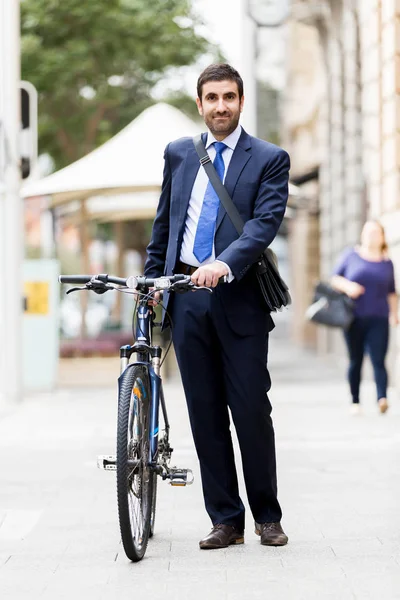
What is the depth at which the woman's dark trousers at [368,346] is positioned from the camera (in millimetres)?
13164

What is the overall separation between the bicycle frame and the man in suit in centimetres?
14

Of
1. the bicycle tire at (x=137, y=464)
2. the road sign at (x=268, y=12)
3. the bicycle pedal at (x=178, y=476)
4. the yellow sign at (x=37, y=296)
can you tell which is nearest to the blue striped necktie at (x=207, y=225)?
the bicycle tire at (x=137, y=464)

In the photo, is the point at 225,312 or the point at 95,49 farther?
the point at 95,49

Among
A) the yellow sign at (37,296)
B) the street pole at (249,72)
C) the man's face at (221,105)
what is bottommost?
the yellow sign at (37,296)

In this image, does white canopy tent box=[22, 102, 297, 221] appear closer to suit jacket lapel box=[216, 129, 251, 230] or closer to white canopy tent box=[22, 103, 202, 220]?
white canopy tent box=[22, 103, 202, 220]

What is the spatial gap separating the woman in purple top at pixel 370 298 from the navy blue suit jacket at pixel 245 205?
6.80 m

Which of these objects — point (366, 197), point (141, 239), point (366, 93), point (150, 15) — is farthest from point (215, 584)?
point (141, 239)

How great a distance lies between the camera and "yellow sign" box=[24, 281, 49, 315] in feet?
54.6

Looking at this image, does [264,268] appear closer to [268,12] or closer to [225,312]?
[225,312]

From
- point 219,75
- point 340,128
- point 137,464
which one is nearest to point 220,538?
point 137,464

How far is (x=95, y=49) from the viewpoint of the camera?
2545 centimetres

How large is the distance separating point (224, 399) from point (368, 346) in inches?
275

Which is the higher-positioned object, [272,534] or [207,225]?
[207,225]

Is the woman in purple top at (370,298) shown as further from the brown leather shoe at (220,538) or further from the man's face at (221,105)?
the man's face at (221,105)
